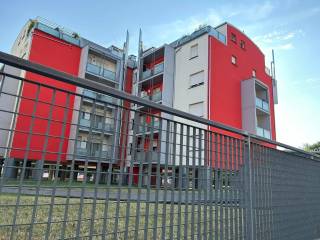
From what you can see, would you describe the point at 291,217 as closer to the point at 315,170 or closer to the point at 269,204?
the point at 269,204

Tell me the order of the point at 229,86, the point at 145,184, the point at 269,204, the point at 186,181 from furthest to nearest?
the point at 229,86 < the point at 269,204 < the point at 186,181 < the point at 145,184

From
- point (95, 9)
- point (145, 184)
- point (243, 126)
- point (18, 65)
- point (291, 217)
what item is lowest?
point (291, 217)

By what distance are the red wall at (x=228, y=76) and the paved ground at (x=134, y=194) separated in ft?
50.7

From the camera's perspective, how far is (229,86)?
64.7 ft

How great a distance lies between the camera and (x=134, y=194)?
1680mm

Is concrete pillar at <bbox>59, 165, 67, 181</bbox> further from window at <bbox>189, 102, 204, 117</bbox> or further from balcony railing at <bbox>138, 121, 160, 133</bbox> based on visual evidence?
window at <bbox>189, 102, 204, 117</bbox>

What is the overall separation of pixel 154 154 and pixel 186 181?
14.3 inches

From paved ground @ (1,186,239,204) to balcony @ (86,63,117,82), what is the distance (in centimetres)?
2079

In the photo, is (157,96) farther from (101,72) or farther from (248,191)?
(248,191)

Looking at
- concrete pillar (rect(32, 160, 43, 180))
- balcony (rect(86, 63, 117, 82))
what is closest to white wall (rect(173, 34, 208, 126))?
balcony (rect(86, 63, 117, 82))

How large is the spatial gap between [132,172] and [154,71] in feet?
67.7

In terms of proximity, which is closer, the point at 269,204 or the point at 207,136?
the point at 207,136

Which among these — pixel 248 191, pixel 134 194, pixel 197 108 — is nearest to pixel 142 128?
pixel 134 194

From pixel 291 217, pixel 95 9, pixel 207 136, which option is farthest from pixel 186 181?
pixel 95 9
